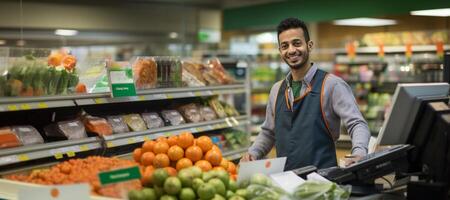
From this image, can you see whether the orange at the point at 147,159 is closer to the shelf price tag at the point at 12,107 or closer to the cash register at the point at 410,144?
the cash register at the point at 410,144

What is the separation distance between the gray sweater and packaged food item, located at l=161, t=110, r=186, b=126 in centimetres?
159

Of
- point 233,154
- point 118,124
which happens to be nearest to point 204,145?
point 118,124

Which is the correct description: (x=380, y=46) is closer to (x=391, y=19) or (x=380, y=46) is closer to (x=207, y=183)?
(x=391, y=19)

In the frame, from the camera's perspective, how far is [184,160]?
3.08 m

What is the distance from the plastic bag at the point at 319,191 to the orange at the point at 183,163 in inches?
28.1

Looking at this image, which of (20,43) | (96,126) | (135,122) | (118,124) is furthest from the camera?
(20,43)

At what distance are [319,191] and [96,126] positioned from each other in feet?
8.53

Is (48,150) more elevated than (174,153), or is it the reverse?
(174,153)

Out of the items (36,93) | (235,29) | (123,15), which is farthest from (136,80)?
(235,29)

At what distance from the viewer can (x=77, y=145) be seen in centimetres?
438

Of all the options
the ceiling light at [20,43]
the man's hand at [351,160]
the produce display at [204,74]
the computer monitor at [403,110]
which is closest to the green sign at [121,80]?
the produce display at [204,74]

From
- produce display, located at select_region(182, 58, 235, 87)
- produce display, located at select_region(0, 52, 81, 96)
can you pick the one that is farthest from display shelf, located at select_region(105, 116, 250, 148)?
produce display, located at select_region(0, 52, 81, 96)

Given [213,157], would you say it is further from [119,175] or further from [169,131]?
[169,131]

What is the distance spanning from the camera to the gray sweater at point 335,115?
3486 millimetres
